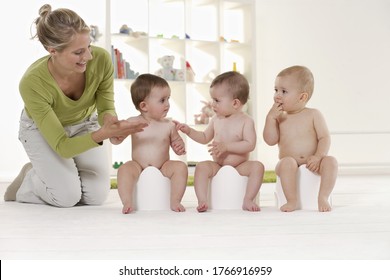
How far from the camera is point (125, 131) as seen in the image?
2.16 metres

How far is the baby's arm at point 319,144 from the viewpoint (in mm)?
2305

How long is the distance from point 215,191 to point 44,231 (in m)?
0.76

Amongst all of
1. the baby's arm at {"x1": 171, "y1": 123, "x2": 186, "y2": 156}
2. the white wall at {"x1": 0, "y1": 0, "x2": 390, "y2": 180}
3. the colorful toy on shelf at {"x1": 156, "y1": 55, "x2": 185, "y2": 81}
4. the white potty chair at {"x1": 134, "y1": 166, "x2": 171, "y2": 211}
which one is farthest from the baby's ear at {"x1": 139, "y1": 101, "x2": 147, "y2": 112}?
the white wall at {"x1": 0, "y1": 0, "x2": 390, "y2": 180}

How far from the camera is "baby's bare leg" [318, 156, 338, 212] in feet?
7.44

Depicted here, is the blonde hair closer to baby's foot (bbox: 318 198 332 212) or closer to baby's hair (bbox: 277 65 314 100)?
baby's hair (bbox: 277 65 314 100)

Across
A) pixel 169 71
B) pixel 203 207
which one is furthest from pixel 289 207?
pixel 169 71

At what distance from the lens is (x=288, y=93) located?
2.38 meters

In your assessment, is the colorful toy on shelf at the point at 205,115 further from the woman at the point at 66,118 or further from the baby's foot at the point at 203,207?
the baby's foot at the point at 203,207

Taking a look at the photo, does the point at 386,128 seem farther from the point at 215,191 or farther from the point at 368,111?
the point at 215,191

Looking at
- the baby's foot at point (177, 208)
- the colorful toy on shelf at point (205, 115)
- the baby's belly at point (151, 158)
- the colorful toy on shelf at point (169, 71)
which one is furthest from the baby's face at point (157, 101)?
the colorful toy on shelf at point (205, 115)

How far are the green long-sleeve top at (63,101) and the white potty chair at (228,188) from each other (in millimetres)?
516

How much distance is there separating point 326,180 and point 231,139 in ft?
1.36

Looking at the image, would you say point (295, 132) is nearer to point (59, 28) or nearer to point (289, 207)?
point (289, 207)

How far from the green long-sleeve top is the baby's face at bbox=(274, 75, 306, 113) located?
0.73 m
